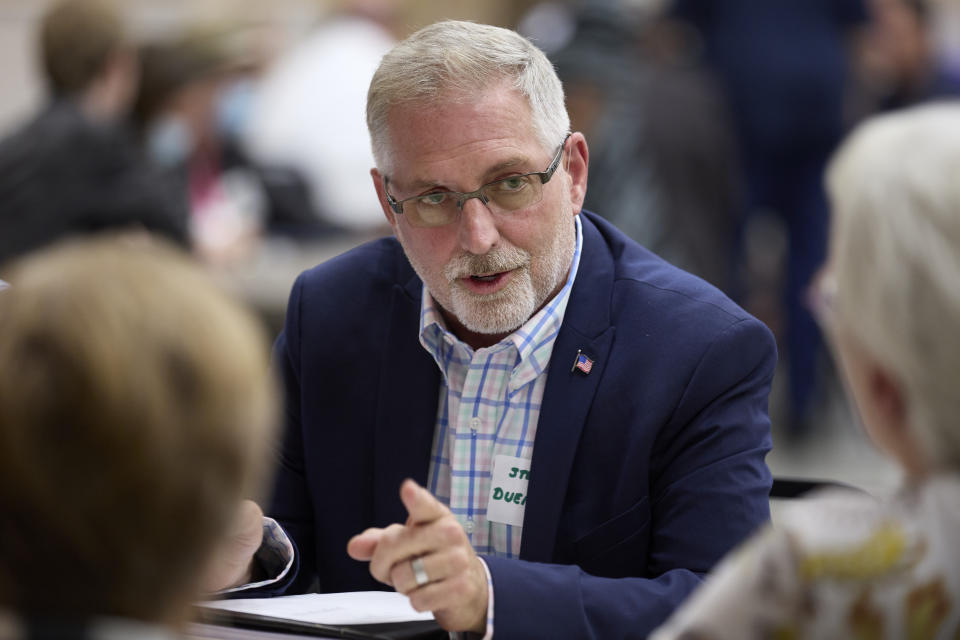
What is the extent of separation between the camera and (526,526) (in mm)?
1950

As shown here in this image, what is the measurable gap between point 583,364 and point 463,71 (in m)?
0.50

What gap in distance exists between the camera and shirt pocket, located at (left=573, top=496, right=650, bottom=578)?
194 cm

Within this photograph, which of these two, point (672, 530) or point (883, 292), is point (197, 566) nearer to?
point (883, 292)

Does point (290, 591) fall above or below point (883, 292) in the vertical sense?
below

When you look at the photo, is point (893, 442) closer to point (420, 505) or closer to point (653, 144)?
point (420, 505)

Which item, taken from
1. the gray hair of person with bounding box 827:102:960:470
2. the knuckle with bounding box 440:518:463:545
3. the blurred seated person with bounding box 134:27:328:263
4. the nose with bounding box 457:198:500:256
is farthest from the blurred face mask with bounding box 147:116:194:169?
the gray hair of person with bounding box 827:102:960:470

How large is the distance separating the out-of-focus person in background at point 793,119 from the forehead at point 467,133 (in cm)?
440

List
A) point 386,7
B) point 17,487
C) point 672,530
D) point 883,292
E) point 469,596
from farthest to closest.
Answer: point 386,7 → point 672,530 → point 469,596 → point 883,292 → point 17,487

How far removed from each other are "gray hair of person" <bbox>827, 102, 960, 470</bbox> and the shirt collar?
87cm

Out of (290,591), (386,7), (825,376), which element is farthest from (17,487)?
(386,7)

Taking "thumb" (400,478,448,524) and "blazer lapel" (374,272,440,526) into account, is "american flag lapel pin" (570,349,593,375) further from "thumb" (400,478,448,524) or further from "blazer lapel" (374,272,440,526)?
"thumb" (400,478,448,524)

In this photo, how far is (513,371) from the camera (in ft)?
6.75

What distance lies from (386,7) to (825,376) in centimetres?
372

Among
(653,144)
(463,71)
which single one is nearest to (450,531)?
(463,71)
